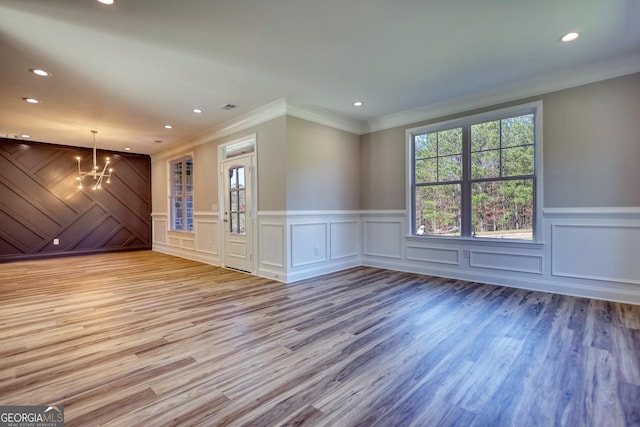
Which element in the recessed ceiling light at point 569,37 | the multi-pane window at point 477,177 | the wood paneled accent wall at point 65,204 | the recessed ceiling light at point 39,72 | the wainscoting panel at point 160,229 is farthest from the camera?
the wainscoting panel at point 160,229

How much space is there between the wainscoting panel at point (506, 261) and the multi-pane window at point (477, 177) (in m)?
0.26

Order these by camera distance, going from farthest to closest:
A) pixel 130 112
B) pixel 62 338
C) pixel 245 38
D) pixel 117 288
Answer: pixel 130 112 → pixel 117 288 → pixel 245 38 → pixel 62 338

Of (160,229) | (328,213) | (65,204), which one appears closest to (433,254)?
(328,213)

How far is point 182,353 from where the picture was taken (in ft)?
7.34

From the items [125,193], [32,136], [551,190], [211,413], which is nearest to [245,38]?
[211,413]

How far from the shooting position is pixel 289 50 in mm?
2965

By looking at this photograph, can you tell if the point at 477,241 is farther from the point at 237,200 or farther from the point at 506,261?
the point at 237,200

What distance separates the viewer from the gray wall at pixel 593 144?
3242 mm

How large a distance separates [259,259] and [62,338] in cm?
262

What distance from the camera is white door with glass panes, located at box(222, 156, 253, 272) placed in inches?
197

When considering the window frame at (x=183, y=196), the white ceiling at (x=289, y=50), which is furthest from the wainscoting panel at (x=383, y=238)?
the window frame at (x=183, y=196)

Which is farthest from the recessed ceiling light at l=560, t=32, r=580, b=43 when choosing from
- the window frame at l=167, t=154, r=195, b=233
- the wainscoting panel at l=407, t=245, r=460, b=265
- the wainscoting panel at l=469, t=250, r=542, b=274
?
the window frame at l=167, t=154, r=195, b=233

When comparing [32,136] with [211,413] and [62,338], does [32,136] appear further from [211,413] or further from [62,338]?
[211,413]

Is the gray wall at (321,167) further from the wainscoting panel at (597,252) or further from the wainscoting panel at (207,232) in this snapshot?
the wainscoting panel at (597,252)
